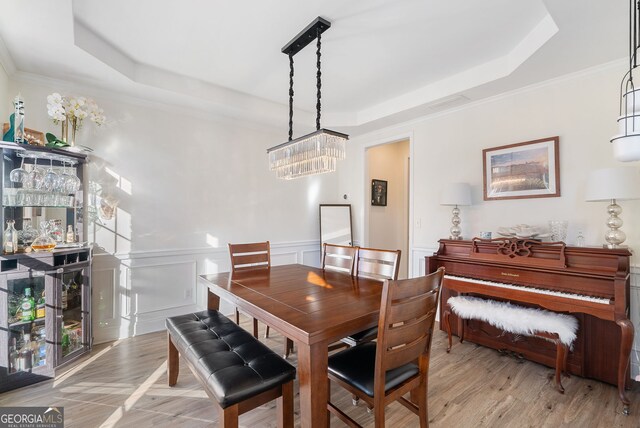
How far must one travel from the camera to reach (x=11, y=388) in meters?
2.20

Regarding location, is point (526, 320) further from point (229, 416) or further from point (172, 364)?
point (172, 364)

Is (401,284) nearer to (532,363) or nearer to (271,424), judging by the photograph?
(271,424)

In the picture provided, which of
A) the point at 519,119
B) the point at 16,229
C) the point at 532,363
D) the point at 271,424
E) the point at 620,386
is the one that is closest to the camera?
the point at 271,424

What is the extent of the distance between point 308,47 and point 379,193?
282 centimetres

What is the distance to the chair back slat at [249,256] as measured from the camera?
2796mm

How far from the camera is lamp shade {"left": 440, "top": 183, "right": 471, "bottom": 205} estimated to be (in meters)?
3.10

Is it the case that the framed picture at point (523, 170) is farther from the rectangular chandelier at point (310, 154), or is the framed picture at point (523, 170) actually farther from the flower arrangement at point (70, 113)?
the flower arrangement at point (70, 113)

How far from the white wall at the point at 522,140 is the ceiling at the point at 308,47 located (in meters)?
0.19

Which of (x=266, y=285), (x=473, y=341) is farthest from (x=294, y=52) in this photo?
(x=473, y=341)

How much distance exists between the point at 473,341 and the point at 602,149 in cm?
204

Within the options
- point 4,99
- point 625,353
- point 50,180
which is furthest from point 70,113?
point 625,353

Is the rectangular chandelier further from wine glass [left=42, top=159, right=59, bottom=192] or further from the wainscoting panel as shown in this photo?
wine glass [left=42, top=159, right=59, bottom=192]

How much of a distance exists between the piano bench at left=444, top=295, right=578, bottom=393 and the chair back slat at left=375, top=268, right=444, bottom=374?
4.17ft

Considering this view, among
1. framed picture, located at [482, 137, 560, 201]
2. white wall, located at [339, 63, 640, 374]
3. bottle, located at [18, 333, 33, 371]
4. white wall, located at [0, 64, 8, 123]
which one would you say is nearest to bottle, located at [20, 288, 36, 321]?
bottle, located at [18, 333, 33, 371]
